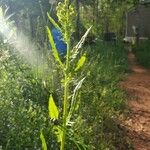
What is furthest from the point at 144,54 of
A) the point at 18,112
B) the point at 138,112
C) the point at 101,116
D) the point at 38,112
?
the point at 18,112

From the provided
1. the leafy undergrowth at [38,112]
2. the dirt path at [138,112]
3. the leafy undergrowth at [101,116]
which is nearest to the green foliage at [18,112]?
the leafy undergrowth at [38,112]

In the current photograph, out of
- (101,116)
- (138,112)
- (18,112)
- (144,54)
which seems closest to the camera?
(18,112)

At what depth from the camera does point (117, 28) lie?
34844 millimetres

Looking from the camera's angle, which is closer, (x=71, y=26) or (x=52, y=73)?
(x=71, y=26)

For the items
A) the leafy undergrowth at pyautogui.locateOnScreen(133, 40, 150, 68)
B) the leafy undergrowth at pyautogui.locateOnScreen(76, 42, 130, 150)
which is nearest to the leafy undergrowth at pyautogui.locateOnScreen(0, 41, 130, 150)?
the leafy undergrowth at pyautogui.locateOnScreen(76, 42, 130, 150)

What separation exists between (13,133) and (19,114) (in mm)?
262

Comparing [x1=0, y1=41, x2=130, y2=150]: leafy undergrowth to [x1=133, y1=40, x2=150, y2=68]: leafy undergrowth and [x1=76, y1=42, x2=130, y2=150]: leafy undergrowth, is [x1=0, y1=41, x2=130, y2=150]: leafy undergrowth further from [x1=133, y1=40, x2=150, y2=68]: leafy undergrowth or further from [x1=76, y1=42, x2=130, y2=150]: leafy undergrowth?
[x1=133, y1=40, x2=150, y2=68]: leafy undergrowth

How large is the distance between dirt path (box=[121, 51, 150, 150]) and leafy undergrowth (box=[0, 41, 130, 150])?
222 millimetres

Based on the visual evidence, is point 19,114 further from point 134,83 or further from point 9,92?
point 134,83

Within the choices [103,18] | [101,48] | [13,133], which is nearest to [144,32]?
[103,18]

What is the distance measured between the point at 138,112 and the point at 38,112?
3.58m

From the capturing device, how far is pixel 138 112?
7.58m

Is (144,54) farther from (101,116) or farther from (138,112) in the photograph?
(101,116)

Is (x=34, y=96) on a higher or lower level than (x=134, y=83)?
higher
